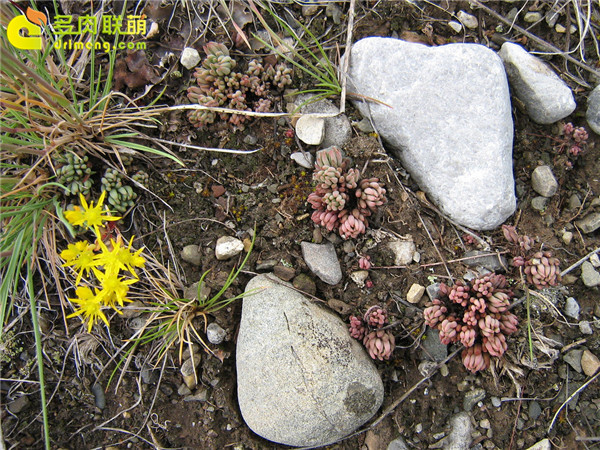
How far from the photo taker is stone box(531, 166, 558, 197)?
3.99m

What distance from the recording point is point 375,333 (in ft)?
12.3

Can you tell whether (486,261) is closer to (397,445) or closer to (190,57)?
(397,445)

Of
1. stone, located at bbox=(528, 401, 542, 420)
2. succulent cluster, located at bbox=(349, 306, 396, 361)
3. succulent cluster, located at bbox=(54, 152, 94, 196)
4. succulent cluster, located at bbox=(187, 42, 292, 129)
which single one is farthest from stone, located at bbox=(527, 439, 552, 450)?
succulent cluster, located at bbox=(54, 152, 94, 196)

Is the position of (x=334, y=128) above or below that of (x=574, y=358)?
above

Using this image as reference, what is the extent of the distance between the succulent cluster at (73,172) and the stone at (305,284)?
2083mm

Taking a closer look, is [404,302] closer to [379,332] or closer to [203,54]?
[379,332]

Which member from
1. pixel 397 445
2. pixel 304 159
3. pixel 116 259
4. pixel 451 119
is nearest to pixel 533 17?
pixel 451 119

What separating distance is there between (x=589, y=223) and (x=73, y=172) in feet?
15.5

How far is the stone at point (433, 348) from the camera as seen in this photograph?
12.4ft

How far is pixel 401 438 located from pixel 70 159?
12.6 ft

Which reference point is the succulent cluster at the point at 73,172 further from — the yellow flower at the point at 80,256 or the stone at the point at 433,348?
the stone at the point at 433,348

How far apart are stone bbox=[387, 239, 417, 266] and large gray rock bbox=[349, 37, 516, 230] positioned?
1.56 ft

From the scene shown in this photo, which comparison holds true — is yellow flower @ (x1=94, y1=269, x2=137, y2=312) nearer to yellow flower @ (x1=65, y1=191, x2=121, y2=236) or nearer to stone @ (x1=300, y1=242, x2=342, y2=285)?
yellow flower @ (x1=65, y1=191, x2=121, y2=236)

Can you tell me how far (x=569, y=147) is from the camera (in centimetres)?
405
